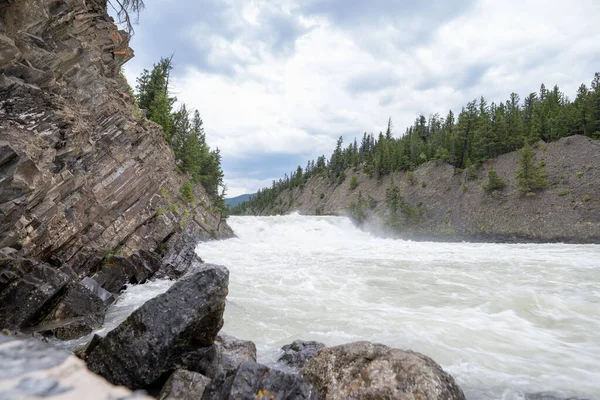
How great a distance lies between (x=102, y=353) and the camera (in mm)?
5457

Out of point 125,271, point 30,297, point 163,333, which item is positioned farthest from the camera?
point 125,271

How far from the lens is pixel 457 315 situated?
35.1 ft

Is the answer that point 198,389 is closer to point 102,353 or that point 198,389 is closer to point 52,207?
point 102,353

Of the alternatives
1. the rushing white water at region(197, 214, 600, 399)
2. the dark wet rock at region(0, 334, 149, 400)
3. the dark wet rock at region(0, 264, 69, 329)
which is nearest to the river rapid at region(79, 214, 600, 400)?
the rushing white water at region(197, 214, 600, 399)

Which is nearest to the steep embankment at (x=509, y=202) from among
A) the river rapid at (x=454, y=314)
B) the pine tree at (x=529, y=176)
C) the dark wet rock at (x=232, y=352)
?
the pine tree at (x=529, y=176)

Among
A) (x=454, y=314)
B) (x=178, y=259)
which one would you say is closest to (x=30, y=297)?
(x=178, y=259)

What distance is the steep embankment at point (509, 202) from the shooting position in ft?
135

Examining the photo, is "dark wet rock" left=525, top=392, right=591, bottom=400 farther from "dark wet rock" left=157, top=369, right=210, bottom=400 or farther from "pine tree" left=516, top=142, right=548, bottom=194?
"pine tree" left=516, top=142, right=548, bottom=194

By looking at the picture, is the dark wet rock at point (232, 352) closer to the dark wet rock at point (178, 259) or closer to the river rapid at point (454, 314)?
the river rapid at point (454, 314)

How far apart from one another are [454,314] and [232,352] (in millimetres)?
7888

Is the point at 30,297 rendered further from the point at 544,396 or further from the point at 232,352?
the point at 544,396

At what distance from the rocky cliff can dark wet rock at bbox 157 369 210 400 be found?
6.05m

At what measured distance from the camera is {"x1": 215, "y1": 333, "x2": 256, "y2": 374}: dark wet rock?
19.6 feet

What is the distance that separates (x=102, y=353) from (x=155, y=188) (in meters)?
17.6
